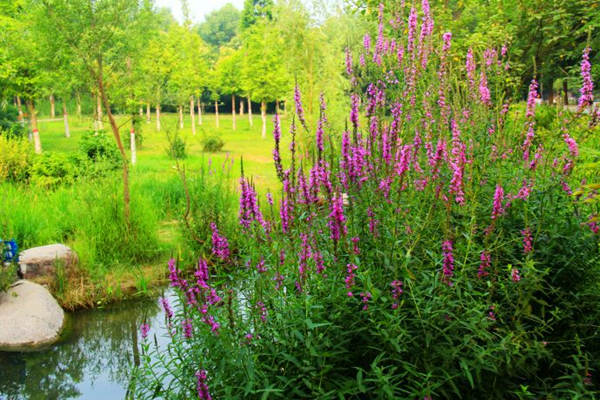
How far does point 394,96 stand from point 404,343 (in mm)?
2081

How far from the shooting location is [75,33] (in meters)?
7.39

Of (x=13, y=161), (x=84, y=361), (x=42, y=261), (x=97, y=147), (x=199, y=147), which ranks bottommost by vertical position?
(x=84, y=361)

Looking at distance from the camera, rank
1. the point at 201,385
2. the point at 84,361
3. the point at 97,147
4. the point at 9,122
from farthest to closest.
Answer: the point at 9,122, the point at 97,147, the point at 84,361, the point at 201,385

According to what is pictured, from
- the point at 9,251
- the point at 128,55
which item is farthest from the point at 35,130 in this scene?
the point at 9,251

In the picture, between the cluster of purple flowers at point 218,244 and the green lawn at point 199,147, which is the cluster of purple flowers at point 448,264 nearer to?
the cluster of purple flowers at point 218,244

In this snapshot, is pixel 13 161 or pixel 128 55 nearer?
pixel 128 55

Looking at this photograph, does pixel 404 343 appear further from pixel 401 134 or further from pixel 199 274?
pixel 401 134

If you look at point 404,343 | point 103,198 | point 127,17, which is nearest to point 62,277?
point 103,198

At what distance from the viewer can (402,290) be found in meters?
2.53

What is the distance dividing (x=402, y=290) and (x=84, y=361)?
4.36 meters

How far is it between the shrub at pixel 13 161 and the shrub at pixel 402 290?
10117 millimetres

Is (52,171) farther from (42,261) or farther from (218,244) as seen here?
(218,244)

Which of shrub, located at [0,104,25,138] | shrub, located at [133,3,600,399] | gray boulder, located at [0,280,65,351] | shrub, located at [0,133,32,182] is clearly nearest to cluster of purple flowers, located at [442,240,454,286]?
shrub, located at [133,3,600,399]

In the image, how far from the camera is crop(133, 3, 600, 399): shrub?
2.40 metres
